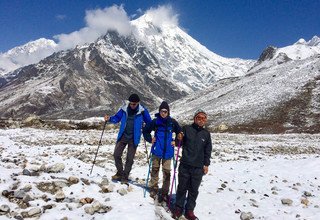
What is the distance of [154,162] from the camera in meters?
13.0

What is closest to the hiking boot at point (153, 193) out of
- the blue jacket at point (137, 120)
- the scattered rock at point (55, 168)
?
the blue jacket at point (137, 120)

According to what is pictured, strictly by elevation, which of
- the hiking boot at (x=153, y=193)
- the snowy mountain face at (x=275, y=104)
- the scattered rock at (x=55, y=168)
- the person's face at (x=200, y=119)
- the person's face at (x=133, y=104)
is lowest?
the hiking boot at (x=153, y=193)

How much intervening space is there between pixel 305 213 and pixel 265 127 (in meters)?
59.0

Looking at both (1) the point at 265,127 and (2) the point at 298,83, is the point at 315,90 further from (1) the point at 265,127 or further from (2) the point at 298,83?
(1) the point at 265,127

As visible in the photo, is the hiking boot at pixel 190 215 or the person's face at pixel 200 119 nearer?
the hiking boot at pixel 190 215

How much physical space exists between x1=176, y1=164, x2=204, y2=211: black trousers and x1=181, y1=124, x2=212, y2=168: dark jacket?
0.20 meters

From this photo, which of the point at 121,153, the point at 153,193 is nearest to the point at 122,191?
the point at 153,193

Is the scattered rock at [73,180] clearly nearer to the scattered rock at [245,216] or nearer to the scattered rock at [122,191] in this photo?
the scattered rock at [122,191]

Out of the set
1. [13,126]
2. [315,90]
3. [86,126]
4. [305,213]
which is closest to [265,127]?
[315,90]

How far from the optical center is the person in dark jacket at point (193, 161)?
11.7 meters

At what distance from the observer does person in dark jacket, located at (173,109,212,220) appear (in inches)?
462

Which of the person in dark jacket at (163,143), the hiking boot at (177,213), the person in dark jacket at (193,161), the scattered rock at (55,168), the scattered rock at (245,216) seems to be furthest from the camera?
the scattered rock at (55,168)

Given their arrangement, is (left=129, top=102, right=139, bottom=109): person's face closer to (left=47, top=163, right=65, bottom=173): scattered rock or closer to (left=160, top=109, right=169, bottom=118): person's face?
(left=160, top=109, right=169, bottom=118): person's face

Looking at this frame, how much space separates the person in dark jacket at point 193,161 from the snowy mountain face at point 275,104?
56.0 m
